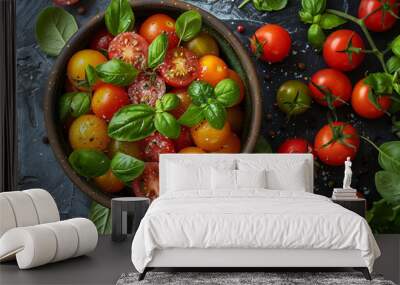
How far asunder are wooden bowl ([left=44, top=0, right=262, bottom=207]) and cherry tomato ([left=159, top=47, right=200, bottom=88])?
30cm

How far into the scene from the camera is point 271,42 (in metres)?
5.66

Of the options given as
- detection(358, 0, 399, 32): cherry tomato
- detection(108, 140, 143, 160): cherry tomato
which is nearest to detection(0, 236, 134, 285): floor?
detection(108, 140, 143, 160): cherry tomato

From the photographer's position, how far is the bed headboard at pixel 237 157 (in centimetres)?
556

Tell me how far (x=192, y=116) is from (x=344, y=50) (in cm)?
126

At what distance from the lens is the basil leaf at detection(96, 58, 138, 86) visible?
217 inches

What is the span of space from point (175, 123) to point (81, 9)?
1231 mm

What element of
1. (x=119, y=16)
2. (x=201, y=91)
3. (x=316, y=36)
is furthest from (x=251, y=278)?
(x=119, y=16)

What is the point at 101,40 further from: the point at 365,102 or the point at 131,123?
the point at 365,102

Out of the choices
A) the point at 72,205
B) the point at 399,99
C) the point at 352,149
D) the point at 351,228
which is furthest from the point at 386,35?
the point at 72,205

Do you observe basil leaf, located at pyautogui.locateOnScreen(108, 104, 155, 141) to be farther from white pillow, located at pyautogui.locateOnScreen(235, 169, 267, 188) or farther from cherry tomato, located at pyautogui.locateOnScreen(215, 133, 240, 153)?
white pillow, located at pyautogui.locateOnScreen(235, 169, 267, 188)

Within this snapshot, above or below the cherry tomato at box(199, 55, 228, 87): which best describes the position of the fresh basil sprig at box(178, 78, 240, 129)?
below

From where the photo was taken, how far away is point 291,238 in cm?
412

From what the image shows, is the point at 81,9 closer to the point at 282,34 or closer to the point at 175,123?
the point at 175,123

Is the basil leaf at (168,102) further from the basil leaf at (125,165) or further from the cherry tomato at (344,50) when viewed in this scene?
the cherry tomato at (344,50)
